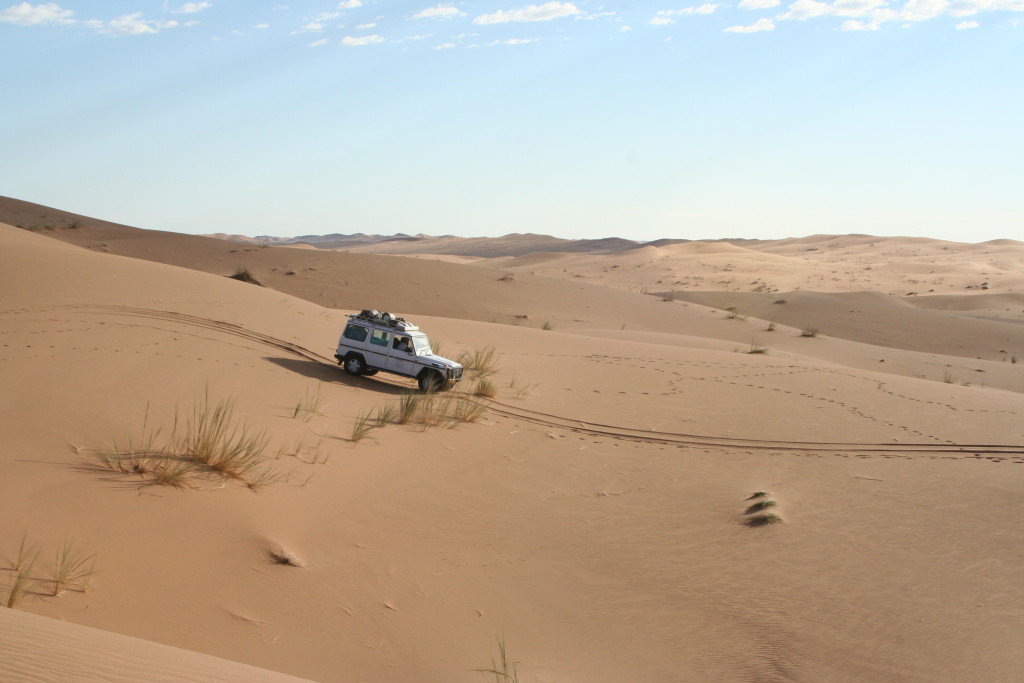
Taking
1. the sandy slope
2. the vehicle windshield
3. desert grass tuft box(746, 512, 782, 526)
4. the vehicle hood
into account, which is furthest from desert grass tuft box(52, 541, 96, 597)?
the sandy slope

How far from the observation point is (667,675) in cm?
564

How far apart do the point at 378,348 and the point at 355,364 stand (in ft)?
1.69

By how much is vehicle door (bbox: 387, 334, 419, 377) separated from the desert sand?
41 centimetres

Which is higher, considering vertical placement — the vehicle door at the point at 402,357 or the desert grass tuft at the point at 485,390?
the vehicle door at the point at 402,357

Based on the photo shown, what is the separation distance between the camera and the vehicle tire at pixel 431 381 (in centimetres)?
1331

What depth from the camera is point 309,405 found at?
11.2 m

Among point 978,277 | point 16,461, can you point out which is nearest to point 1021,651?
point 16,461

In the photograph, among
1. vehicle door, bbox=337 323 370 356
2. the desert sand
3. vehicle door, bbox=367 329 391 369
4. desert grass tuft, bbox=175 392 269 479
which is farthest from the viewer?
vehicle door, bbox=337 323 370 356

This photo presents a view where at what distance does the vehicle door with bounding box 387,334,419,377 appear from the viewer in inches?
534

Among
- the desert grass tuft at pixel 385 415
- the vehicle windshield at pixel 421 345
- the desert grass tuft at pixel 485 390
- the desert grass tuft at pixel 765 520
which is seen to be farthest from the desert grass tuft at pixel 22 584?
the desert grass tuft at pixel 485 390

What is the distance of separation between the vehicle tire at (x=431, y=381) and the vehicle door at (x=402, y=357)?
18cm

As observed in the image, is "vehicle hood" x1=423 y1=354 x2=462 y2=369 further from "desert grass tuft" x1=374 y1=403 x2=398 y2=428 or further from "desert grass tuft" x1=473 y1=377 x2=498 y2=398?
"desert grass tuft" x1=374 y1=403 x2=398 y2=428

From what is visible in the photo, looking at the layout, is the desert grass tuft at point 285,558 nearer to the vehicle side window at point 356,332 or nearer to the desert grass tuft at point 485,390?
the desert grass tuft at point 485,390

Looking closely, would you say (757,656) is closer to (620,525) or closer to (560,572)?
(560,572)
